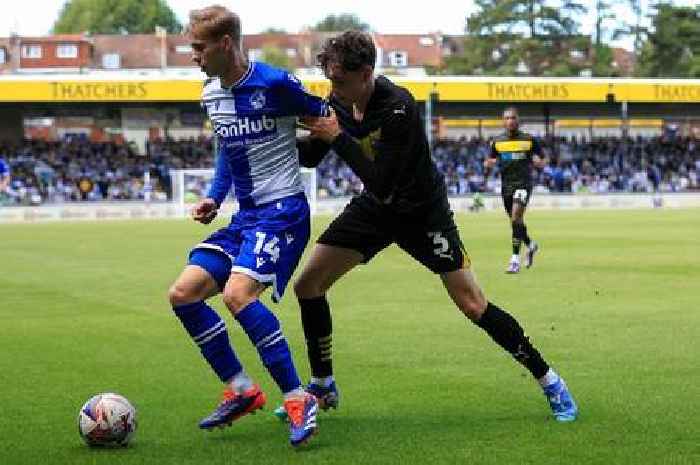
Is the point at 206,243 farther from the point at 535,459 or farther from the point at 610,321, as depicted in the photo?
the point at 610,321

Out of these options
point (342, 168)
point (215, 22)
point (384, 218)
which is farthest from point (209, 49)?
point (342, 168)

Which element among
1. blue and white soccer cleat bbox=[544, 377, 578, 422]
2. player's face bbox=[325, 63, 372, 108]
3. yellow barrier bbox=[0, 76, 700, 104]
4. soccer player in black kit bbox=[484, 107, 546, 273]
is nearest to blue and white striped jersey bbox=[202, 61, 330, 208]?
player's face bbox=[325, 63, 372, 108]

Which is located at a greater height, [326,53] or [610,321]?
[326,53]

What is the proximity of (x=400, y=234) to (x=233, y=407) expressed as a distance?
1355mm

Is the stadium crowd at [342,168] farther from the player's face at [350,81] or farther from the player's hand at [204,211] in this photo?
the player's face at [350,81]

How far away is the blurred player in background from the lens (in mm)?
6840

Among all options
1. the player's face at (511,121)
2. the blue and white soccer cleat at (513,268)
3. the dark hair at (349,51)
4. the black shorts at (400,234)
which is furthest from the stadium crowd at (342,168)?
the dark hair at (349,51)

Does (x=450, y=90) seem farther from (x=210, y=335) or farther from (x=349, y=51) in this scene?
(x=349, y=51)

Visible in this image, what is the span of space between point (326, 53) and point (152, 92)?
52.3 meters

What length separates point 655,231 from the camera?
30.4 m

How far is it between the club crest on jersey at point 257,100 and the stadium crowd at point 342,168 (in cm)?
4341

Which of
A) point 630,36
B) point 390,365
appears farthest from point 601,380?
point 630,36

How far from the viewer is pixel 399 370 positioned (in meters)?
9.45

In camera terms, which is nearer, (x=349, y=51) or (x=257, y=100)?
(x=349, y=51)
